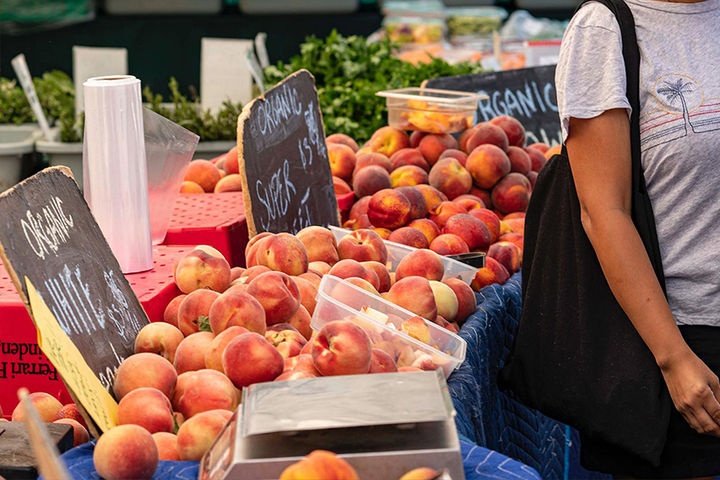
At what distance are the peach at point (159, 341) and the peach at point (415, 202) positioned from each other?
1.09 metres

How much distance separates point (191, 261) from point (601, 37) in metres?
0.85

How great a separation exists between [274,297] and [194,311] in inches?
6.0

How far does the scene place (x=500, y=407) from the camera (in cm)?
199

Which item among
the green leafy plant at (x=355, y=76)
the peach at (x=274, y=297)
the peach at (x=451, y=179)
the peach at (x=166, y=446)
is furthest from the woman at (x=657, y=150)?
the green leafy plant at (x=355, y=76)

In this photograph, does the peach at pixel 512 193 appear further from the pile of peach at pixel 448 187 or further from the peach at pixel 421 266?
the peach at pixel 421 266

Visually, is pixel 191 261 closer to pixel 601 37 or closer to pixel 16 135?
pixel 601 37

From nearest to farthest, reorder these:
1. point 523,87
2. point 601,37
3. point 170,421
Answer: point 170,421 < point 601,37 < point 523,87

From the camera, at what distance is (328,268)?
186cm

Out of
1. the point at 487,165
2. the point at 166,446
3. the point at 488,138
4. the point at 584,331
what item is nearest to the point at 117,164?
the point at 166,446

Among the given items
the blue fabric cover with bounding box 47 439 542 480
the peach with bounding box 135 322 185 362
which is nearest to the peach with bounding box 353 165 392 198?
the peach with bounding box 135 322 185 362

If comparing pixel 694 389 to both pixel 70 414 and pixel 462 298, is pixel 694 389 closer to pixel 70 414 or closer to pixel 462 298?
pixel 462 298

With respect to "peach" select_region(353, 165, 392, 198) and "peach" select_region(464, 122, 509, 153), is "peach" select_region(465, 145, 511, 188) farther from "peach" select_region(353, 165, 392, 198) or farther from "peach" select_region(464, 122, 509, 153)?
"peach" select_region(353, 165, 392, 198)

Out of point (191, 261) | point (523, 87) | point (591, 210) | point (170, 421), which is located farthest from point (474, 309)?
point (523, 87)

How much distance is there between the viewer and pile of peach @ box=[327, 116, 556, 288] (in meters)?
2.34
